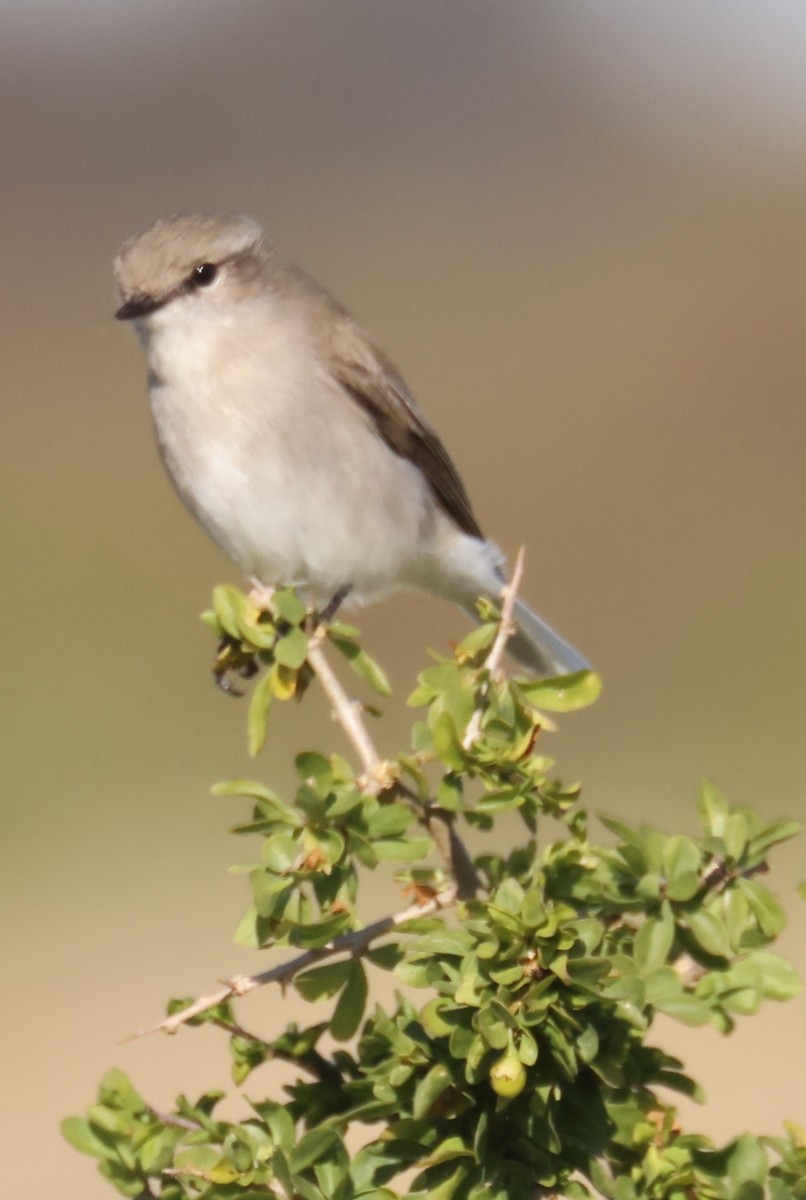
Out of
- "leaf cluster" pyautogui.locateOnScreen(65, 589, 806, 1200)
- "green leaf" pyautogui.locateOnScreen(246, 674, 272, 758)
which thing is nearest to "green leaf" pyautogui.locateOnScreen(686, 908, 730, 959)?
"leaf cluster" pyautogui.locateOnScreen(65, 589, 806, 1200)

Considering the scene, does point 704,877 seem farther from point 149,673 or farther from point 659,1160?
point 149,673

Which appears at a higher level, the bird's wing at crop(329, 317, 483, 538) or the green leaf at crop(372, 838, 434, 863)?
the bird's wing at crop(329, 317, 483, 538)

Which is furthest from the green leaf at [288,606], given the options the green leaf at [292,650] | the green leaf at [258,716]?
the green leaf at [258,716]

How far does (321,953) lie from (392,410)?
2716mm

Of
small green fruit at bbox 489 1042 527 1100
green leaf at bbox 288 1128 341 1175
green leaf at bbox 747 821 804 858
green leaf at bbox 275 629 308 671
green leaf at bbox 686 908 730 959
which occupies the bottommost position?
small green fruit at bbox 489 1042 527 1100

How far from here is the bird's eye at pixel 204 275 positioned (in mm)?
3619

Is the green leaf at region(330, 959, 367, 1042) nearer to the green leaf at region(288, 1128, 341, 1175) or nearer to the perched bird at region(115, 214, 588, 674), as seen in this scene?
the green leaf at region(288, 1128, 341, 1175)

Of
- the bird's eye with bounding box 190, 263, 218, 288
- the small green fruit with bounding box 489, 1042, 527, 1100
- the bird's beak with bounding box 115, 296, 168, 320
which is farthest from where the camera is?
the bird's eye with bounding box 190, 263, 218, 288

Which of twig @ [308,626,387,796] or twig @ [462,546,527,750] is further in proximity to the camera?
twig @ [308,626,387,796]

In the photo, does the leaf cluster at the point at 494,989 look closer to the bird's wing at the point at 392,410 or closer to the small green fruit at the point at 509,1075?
the small green fruit at the point at 509,1075

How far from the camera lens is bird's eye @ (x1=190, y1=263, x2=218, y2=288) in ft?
11.9

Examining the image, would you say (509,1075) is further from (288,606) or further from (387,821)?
(288,606)

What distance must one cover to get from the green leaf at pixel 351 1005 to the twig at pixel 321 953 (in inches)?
0.7

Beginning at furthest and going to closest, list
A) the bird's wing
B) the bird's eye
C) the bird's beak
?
1. the bird's wing
2. the bird's eye
3. the bird's beak
